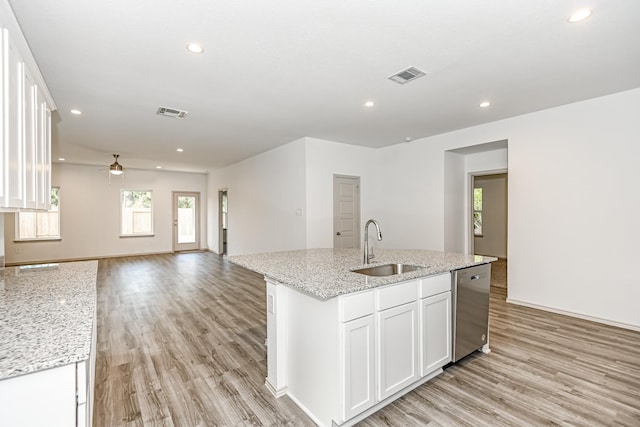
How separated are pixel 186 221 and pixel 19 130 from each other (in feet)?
28.7

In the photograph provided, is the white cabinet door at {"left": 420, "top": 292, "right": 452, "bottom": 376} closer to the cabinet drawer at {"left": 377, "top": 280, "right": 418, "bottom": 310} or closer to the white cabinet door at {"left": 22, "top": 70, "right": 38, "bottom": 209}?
the cabinet drawer at {"left": 377, "top": 280, "right": 418, "bottom": 310}

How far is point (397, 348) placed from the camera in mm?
2133

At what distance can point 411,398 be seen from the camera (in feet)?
7.25

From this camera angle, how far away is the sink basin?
2.62 meters

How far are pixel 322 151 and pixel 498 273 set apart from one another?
14.5 feet

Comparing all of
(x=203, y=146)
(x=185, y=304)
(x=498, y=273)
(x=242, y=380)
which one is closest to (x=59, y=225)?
(x=203, y=146)

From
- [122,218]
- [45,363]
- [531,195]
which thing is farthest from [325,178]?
[122,218]

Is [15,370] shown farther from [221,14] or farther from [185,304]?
[185,304]

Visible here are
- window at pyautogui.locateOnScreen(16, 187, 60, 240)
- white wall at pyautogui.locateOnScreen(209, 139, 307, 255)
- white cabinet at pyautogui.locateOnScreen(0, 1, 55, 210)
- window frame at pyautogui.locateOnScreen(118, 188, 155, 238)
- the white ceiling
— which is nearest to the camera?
white cabinet at pyautogui.locateOnScreen(0, 1, 55, 210)

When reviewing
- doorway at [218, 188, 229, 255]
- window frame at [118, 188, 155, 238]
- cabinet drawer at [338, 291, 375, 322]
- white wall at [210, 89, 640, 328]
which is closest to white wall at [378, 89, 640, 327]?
white wall at [210, 89, 640, 328]

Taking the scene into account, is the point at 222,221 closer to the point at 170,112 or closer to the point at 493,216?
the point at 170,112

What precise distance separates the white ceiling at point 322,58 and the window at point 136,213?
4.77m

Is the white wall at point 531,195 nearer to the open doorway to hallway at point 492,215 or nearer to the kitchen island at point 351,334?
the kitchen island at point 351,334

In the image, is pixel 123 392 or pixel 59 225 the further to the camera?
pixel 59 225
